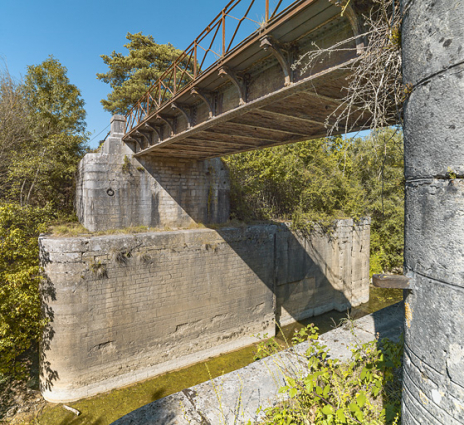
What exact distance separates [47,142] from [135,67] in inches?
428

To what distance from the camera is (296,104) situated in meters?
5.13

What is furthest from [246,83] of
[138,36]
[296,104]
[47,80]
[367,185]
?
[138,36]

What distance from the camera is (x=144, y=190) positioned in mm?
10188

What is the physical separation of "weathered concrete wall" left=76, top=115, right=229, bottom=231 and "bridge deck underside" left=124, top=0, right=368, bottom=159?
165 centimetres

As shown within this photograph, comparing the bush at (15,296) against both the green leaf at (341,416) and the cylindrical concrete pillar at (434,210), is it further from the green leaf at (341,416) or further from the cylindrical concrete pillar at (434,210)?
the cylindrical concrete pillar at (434,210)

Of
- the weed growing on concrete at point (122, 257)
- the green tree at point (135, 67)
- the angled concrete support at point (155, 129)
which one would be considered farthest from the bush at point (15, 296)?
the green tree at point (135, 67)

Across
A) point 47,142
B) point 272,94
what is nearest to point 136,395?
point 272,94

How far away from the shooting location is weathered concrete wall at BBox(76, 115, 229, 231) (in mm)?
9250

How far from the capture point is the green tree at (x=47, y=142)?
10.8 metres

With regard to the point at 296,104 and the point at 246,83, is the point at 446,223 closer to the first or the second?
the point at 296,104

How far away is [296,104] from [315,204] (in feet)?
34.4

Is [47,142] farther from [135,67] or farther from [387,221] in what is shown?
[387,221]

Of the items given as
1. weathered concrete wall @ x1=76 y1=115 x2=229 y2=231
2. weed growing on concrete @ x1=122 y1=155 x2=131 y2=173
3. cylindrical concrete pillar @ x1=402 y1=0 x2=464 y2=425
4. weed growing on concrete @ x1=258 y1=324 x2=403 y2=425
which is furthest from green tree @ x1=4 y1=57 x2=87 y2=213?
cylindrical concrete pillar @ x1=402 y1=0 x2=464 y2=425

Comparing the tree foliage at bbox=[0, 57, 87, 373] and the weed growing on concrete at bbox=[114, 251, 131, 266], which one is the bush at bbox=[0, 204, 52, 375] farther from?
the weed growing on concrete at bbox=[114, 251, 131, 266]
